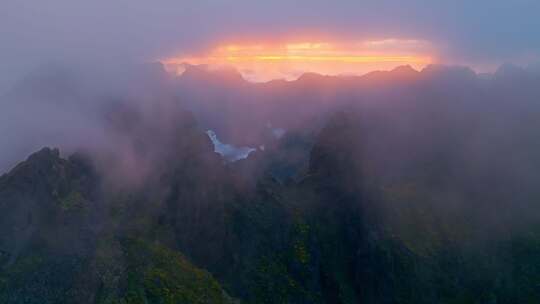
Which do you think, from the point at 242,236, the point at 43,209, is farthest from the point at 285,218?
the point at 43,209

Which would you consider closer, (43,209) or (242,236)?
(43,209)

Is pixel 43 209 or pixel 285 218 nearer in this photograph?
pixel 43 209

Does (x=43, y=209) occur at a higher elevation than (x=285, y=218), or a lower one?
higher

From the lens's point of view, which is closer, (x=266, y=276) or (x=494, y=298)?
(x=266, y=276)

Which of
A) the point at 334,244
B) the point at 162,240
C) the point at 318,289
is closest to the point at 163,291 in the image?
the point at 162,240

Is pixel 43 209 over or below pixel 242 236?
over

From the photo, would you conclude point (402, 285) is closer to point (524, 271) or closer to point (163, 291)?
point (524, 271)

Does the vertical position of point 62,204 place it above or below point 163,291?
above

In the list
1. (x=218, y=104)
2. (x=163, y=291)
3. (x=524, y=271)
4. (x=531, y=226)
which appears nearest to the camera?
(x=163, y=291)

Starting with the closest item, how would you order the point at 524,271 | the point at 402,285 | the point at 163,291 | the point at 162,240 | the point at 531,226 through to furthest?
the point at 163,291
the point at 162,240
the point at 402,285
the point at 524,271
the point at 531,226

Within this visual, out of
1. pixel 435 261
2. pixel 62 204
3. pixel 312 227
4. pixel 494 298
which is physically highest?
pixel 62 204

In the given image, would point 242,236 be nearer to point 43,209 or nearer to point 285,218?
point 285,218
